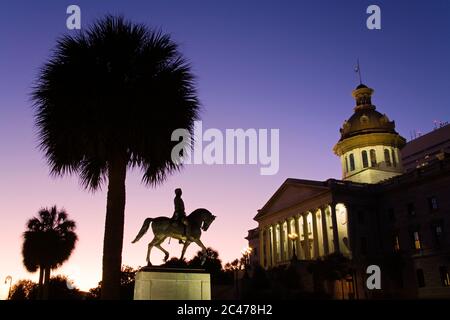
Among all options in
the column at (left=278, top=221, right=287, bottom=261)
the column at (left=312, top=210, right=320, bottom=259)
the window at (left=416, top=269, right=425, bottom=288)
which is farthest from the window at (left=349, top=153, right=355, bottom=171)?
the window at (left=416, top=269, right=425, bottom=288)

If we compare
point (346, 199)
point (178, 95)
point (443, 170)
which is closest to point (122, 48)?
point (178, 95)

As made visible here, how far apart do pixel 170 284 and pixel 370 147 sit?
70014mm

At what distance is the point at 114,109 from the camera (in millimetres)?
13312

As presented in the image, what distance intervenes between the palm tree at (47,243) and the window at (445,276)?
42098 millimetres

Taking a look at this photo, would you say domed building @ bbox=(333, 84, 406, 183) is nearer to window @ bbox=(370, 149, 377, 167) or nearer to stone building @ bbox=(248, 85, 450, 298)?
window @ bbox=(370, 149, 377, 167)

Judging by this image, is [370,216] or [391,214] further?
[370,216]

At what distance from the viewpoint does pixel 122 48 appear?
14211 millimetres

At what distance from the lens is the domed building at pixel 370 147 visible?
75000mm

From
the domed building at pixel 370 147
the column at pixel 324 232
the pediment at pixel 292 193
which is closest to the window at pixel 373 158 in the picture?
the domed building at pixel 370 147

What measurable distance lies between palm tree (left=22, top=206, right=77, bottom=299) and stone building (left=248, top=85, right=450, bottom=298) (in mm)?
22891

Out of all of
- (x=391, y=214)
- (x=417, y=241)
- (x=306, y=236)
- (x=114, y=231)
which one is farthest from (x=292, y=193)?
(x=114, y=231)

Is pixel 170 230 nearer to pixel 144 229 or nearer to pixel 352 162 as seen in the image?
pixel 144 229
